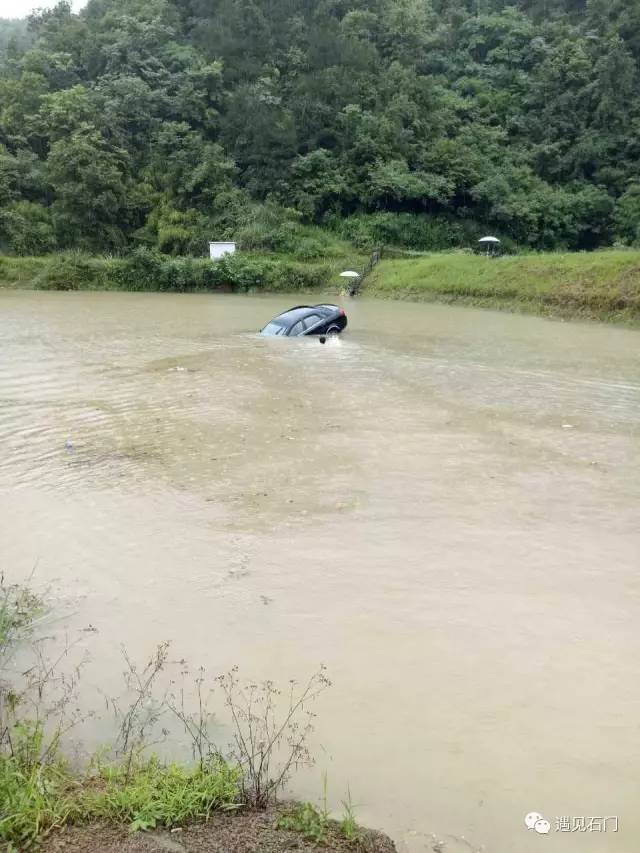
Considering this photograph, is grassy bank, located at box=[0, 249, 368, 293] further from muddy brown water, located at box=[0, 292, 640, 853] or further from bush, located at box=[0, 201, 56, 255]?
muddy brown water, located at box=[0, 292, 640, 853]

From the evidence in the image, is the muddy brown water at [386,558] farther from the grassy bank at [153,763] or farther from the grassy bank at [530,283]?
the grassy bank at [530,283]

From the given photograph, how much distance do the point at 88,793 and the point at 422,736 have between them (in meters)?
1.73

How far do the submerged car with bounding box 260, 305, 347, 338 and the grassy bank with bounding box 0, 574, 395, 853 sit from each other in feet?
41.6

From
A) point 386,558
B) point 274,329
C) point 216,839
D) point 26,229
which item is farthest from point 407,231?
point 216,839

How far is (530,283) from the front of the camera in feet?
85.3

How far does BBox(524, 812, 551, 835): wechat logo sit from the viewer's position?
10.8 ft

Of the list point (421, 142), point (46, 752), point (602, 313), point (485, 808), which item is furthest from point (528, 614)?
point (421, 142)

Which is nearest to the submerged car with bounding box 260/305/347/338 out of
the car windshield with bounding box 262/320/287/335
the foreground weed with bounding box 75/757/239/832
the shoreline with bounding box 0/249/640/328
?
the car windshield with bounding box 262/320/287/335

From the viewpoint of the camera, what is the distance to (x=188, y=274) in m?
32.5

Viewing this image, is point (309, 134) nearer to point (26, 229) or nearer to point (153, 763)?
point (26, 229)

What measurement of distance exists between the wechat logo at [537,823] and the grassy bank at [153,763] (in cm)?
74

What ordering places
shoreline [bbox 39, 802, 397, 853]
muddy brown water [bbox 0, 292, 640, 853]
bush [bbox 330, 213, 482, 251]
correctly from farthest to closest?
1. bush [bbox 330, 213, 482, 251]
2. muddy brown water [bbox 0, 292, 640, 853]
3. shoreline [bbox 39, 802, 397, 853]

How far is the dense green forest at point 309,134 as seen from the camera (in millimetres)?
38938

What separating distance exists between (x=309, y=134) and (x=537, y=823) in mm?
44212
